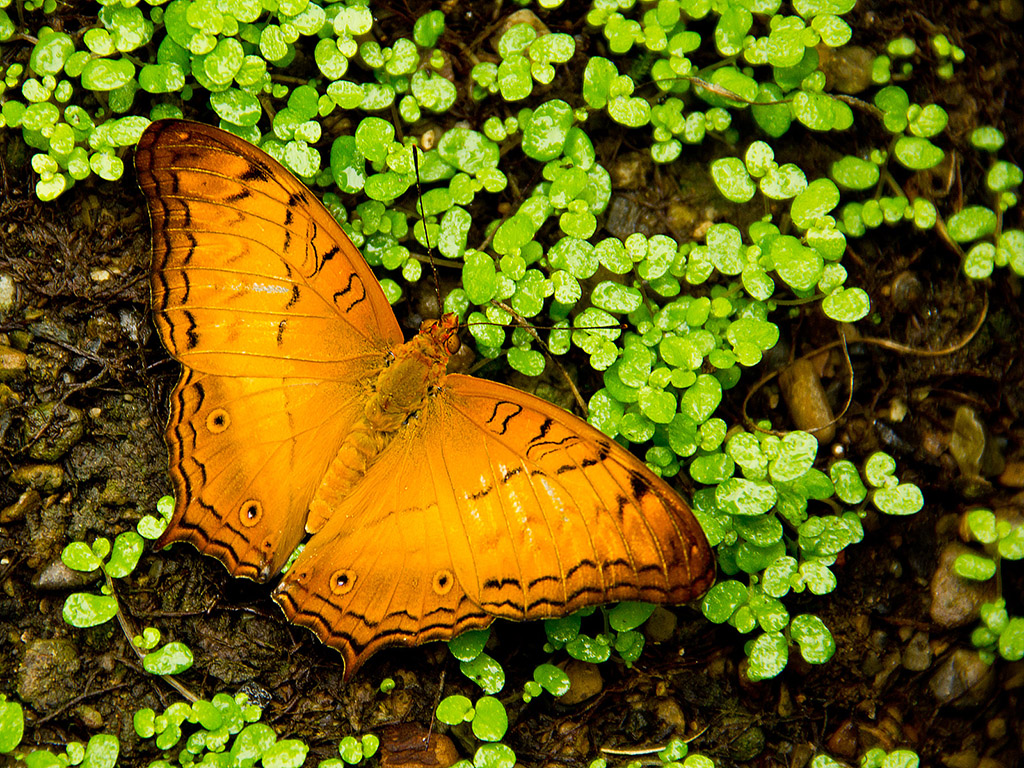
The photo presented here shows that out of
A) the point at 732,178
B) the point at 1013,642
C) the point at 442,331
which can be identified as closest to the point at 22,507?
the point at 442,331

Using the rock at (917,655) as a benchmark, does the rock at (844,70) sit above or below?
above

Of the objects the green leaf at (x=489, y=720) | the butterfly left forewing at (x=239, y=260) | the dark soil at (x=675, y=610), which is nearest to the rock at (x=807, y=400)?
the dark soil at (x=675, y=610)

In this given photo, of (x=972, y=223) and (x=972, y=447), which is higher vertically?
(x=972, y=223)

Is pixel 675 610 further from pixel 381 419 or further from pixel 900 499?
pixel 381 419

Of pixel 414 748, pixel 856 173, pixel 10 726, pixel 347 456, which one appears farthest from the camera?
pixel 856 173

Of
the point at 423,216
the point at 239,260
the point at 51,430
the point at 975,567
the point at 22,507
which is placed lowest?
the point at 22,507

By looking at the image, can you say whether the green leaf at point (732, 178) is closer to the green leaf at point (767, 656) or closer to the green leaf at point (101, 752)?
the green leaf at point (767, 656)

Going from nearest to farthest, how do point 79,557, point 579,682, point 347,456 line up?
point 347,456 < point 79,557 < point 579,682

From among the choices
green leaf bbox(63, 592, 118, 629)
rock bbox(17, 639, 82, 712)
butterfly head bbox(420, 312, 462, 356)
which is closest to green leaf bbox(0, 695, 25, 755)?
rock bbox(17, 639, 82, 712)
